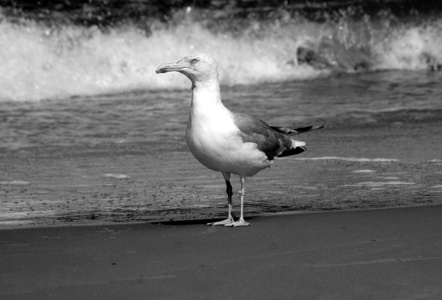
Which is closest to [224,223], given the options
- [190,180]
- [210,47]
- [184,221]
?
[184,221]

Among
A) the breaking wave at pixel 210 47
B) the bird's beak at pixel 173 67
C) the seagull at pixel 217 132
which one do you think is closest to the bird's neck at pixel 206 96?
the seagull at pixel 217 132

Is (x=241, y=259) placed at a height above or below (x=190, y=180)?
above

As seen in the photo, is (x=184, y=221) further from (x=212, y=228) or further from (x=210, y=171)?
(x=210, y=171)

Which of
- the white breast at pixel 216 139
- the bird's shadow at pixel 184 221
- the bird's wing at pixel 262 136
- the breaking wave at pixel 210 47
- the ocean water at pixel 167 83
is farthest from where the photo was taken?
the breaking wave at pixel 210 47

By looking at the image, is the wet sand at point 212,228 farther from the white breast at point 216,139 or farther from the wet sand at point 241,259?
the white breast at point 216,139

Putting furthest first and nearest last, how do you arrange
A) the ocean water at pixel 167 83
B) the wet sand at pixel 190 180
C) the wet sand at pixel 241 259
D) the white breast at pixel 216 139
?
the ocean water at pixel 167 83 < the wet sand at pixel 190 180 < the white breast at pixel 216 139 < the wet sand at pixel 241 259

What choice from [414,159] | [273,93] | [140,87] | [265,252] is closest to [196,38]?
[140,87]

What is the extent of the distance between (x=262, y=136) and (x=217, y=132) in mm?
457

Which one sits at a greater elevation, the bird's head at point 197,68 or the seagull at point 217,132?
the bird's head at point 197,68

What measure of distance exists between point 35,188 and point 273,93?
6.24 meters

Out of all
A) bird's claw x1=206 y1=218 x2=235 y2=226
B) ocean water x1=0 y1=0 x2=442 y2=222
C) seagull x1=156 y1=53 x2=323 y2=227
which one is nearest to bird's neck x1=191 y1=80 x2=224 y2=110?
seagull x1=156 y1=53 x2=323 y2=227

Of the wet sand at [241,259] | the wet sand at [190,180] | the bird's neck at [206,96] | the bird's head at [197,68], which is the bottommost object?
the wet sand at [190,180]

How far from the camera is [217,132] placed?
5.67 metres

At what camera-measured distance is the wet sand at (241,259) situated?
418cm
